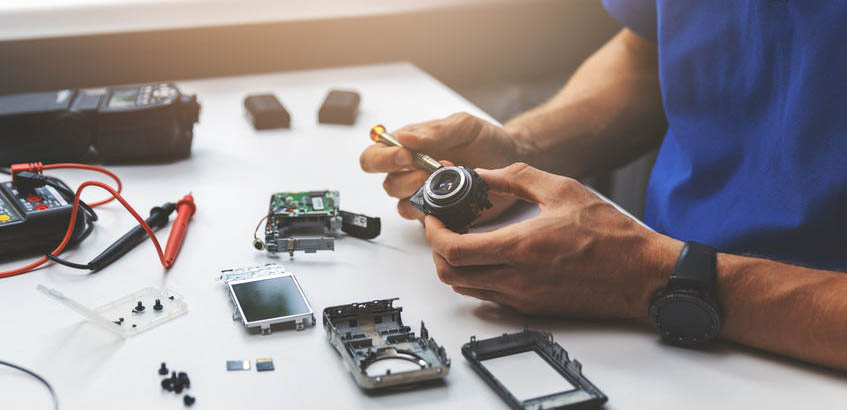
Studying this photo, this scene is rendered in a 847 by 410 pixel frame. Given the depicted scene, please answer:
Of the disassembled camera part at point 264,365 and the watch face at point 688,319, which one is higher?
the watch face at point 688,319

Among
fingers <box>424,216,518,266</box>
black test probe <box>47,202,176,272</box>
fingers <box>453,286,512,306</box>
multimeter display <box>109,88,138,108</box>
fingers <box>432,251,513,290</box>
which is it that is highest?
multimeter display <box>109,88,138,108</box>

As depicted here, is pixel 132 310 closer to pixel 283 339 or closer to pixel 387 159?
pixel 283 339

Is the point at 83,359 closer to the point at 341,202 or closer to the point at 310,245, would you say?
the point at 310,245

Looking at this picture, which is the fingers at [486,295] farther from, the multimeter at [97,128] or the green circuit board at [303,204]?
the multimeter at [97,128]

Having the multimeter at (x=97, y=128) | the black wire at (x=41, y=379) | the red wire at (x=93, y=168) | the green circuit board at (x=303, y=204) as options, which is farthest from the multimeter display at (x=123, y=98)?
the black wire at (x=41, y=379)

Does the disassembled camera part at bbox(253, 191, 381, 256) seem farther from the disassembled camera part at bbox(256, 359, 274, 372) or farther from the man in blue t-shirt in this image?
the disassembled camera part at bbox(256, 359, 274, 372)

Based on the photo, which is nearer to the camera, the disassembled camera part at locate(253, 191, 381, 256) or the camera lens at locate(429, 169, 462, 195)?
the camera lens at locate(429, 169, 462, 195)

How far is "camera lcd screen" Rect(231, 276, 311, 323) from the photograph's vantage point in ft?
2.56

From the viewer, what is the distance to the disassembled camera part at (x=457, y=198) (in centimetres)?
82

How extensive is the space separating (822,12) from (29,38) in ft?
5.27

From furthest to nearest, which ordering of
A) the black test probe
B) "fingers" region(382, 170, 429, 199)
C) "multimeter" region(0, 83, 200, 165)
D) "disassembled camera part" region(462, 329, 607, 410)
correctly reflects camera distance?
"multimeter" region(0, 83, 200, 165)
"fingers" region(382, 170, 429, 199)
the black test probe
"disassembled camera part" region(462, 329, 607, 410)

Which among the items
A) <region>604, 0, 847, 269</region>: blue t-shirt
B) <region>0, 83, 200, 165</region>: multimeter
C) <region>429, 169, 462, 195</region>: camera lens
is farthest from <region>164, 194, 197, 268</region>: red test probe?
<region>604, 0, 847, 269</region>: blue t-shirt

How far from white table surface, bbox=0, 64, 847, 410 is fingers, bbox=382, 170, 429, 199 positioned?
0.04 metres

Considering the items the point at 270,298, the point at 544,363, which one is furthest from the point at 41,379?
the point at 544,363
